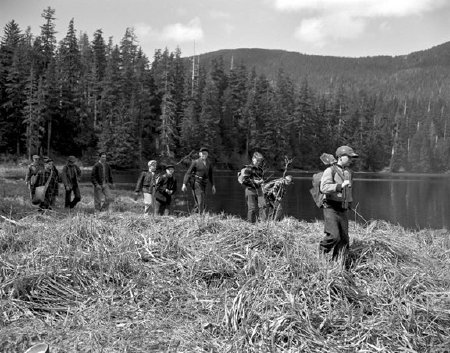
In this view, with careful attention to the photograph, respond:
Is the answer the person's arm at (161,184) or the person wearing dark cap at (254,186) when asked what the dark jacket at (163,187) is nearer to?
the person's arm at (161,184)

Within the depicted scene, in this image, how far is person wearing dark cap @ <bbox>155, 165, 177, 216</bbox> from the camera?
40.0 ft

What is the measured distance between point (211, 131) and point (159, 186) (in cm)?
5819

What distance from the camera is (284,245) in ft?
19.7

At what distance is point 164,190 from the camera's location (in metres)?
12.2

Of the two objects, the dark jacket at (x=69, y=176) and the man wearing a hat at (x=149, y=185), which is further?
the dark jacket at (x=69, y=176)

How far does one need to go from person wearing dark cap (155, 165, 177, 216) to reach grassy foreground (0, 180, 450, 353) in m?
5.21

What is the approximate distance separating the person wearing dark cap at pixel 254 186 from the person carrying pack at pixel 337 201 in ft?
14.8

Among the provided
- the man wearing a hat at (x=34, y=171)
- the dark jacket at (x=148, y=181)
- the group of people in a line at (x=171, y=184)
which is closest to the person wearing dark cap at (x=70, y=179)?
the group of people in a line at (x=171, y=184)

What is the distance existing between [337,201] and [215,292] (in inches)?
87.2

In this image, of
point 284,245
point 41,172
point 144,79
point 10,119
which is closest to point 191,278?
point 284,245

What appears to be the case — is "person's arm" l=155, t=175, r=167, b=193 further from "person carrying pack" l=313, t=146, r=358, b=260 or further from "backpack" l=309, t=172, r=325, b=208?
"person carrying pack" l=313, t=146, r=358, b=260

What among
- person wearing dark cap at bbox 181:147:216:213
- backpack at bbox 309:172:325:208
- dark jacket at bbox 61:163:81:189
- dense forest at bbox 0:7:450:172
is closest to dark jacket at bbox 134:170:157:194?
person wearing dark cap at bbox 181:147:216:213

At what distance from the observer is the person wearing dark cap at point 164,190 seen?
12.2 m

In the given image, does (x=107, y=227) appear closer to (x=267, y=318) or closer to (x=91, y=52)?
(x=267, y=318)
